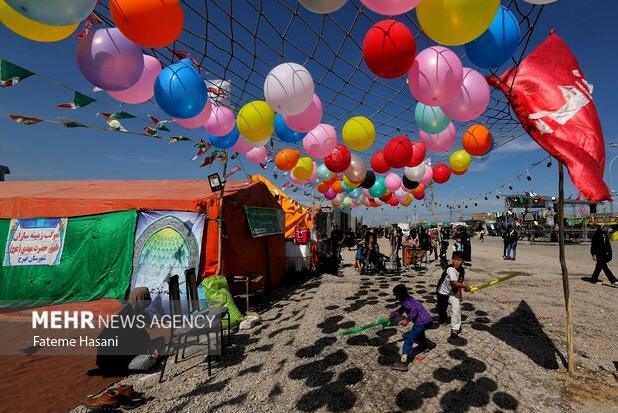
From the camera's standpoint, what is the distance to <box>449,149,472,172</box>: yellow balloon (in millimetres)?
7824

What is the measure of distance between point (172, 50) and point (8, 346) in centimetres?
681

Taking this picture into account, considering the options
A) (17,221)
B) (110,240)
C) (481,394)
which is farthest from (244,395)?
(17,221)

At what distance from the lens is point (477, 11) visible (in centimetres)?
299

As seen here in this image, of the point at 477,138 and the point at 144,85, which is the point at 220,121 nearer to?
the point at 144,85

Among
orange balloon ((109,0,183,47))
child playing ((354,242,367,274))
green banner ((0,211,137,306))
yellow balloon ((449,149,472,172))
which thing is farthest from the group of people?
green banner ((0,211,137,306))

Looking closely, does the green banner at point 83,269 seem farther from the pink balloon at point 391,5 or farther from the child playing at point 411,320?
the pink balloon at point 391,5

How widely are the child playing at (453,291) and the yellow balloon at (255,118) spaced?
15.2ft

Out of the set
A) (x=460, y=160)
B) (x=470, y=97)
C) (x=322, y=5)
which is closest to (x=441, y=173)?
(x=460, y=160)

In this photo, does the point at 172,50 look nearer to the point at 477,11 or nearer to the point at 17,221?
the point at 477,11

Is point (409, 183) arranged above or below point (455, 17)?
below

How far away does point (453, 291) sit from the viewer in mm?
6277

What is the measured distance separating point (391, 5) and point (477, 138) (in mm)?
4287

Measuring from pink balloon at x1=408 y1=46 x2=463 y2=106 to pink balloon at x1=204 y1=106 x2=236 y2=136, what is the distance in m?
3.19

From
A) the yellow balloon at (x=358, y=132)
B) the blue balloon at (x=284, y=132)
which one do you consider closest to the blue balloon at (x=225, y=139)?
the blue balloon at (x=284, y=132)
